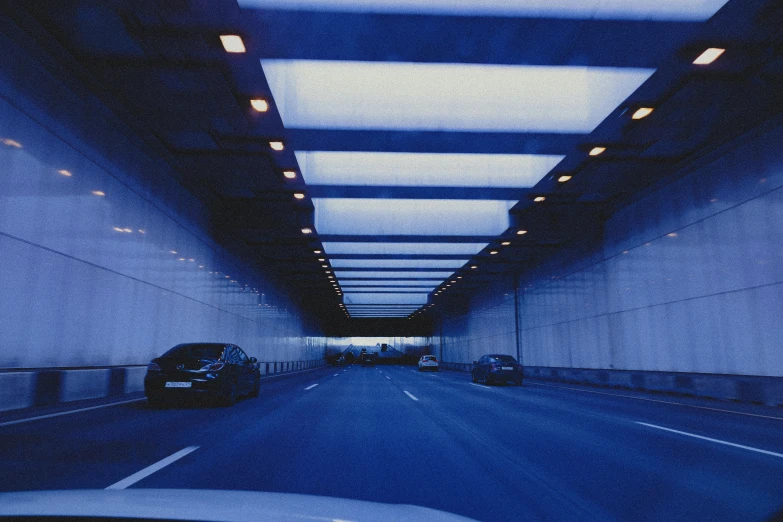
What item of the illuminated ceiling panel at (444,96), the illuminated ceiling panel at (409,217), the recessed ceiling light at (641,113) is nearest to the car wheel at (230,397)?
the illuminated ceiling panel at (444,96)

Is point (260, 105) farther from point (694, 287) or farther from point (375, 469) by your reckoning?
point (694, 287)

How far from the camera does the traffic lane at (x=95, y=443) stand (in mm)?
4633

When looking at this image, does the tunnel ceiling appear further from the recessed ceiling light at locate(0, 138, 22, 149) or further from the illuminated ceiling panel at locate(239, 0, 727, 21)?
the recessed ceiling light at locate(0, 138, 22, 149)

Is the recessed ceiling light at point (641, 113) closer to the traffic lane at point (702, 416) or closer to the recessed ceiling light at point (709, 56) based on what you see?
the recessed ceiling light at point (709, 56)

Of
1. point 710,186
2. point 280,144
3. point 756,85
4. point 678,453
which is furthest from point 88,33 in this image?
point 710,186

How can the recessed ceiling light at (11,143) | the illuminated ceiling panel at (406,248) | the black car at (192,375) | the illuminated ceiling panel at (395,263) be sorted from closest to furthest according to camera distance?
the recessed ceiling light at (11,143), the black car at (192,375), the illuminated ceiling panel at (406,248), the illuminated ceiling panel at (395,263)

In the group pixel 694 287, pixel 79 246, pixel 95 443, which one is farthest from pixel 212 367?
pixel 694 287

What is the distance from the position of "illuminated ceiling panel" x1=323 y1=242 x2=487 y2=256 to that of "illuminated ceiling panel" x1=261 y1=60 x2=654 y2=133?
1506 centimetres

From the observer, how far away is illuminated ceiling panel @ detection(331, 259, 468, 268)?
3228 centimetres

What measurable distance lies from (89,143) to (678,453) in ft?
43.3

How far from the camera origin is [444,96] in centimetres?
1233

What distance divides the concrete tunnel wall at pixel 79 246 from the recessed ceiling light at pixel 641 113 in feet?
41.2

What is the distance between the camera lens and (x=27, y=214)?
9977 millimetres

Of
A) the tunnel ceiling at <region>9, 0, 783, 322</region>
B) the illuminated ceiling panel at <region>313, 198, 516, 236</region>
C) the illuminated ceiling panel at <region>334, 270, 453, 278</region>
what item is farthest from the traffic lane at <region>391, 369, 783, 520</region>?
the illuminated ceiling panel at <region>334, 270, 453, 278</region>
